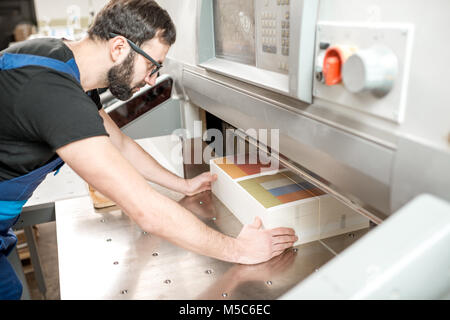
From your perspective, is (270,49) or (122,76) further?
(122,76)

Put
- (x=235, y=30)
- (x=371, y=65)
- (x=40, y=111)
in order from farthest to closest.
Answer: (x=235, y=30), (x=40, y=111), (x=371, y=65)

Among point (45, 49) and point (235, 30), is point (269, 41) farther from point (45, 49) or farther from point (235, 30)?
point (45, 49)

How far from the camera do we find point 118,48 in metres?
1.13

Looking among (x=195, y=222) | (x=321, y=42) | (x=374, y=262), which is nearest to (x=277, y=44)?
(x=321, y=42)

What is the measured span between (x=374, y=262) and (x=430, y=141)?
195mm

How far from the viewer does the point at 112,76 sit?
3.90 feet

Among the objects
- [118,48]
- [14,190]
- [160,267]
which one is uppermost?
[118,48]

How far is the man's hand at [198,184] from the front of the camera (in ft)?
4.47

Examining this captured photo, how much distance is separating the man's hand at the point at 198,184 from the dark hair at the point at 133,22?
48cm

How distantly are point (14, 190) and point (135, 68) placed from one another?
49 centimetres

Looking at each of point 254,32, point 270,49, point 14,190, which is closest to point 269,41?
point 270,49

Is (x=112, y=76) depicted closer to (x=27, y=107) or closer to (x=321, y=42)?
(x=27, y=107)

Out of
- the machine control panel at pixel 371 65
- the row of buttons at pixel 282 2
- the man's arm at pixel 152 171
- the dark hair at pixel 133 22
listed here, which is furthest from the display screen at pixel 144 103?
the machine control panel at pixel 371 65

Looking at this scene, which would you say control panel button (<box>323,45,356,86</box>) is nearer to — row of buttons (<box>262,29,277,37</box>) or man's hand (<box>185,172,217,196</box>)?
row of buttons (<box>262,29,277,37</box>)
